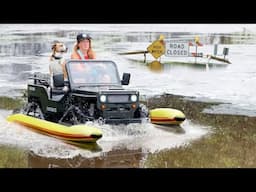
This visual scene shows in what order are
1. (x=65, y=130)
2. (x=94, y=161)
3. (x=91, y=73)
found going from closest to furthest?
(x=94, y=161), (x=65, y=130), (x=91, y=73)

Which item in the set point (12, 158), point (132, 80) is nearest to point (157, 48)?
point (132, 80)

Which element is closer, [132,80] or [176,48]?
[132,80]

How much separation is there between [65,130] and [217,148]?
250cm

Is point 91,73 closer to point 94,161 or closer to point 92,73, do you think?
point 92,73

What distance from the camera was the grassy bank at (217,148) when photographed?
313 inches

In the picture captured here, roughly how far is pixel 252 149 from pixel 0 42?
14.7m

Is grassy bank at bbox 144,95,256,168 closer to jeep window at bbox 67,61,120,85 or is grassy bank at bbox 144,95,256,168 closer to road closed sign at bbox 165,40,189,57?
jeep window at bbox 67,61,120,85

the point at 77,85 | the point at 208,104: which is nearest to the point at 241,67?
the point at 208,104

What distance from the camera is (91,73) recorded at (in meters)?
10.5

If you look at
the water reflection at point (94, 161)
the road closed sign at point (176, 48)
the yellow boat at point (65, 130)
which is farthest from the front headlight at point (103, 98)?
the road closed sign at point (176, 48)

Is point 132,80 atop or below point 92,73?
below

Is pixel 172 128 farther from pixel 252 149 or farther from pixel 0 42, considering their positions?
pixel 0 42

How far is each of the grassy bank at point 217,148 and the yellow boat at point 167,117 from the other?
26.7 inches

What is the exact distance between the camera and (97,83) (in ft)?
33.9
